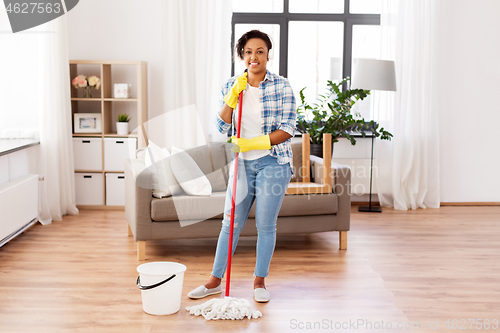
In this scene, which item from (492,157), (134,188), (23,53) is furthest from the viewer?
(492,157)

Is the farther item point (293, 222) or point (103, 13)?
point (103, 13)

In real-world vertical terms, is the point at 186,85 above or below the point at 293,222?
above

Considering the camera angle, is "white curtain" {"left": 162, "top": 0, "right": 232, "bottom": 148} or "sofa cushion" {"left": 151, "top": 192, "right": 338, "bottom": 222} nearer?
"sofa cushion" {"left": 151, "top": 192, "right": 338, "bottom": 222}

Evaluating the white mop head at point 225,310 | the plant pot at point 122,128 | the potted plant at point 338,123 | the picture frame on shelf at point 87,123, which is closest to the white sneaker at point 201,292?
the white mop head at point 225,310

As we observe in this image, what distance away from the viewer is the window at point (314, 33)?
4.88 metres

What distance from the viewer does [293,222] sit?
327cm

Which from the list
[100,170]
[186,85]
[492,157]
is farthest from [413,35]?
[100,170]

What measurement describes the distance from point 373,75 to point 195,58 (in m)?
1.64

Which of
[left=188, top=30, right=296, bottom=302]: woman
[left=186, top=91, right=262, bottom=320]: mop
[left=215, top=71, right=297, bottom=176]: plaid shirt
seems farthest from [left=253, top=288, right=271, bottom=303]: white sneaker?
[left=215, top=71, right=297, bottom=176]: plaid shirt

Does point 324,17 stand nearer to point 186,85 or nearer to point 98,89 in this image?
point 186,85

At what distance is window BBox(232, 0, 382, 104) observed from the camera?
488cm

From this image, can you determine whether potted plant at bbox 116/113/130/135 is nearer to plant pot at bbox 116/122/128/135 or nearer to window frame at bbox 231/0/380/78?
plant pot at bbox 116/122/128/135

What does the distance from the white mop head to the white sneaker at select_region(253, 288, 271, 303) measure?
0.14 m

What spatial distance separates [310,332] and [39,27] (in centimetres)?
330
